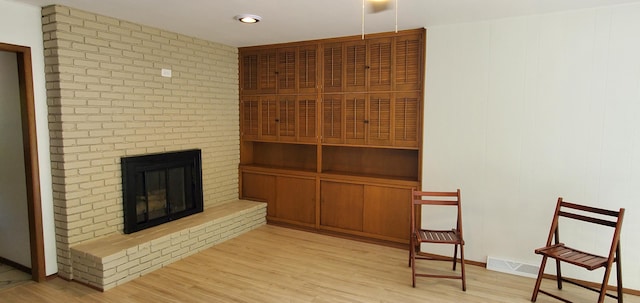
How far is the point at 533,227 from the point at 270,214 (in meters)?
2.96

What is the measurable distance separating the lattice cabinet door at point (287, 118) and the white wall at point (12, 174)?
101 inches

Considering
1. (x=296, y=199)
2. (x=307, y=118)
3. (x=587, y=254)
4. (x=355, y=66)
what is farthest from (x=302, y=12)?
(x=587, y=254)

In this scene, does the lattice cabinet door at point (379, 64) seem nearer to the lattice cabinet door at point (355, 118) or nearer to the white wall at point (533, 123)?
the lattice cabinet door at point (355, 118)

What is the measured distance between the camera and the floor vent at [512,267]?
3320mm

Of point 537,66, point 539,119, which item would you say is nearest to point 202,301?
point 539,119

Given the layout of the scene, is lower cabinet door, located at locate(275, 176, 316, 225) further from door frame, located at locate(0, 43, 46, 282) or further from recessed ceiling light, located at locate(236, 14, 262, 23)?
door frame, located at locate(0, 43, 46, 282)

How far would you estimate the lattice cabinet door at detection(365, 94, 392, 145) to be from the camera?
13.2ft

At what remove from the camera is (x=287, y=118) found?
Answer: 15.2ft

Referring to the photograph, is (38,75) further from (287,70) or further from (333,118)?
(333,118)

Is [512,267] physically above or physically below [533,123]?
below

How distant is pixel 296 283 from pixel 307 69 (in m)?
2.45

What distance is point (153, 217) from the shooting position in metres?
3.84

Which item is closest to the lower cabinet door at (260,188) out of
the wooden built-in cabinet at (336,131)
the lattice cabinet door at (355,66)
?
the wooden built-in cabinet at (336,131)

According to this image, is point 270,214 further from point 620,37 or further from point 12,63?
point 620,37
